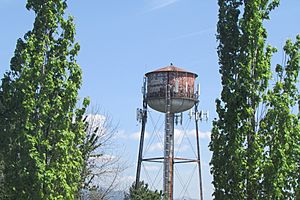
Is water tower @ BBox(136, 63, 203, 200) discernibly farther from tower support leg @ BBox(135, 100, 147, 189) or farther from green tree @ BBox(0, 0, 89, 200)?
green tree @ BBox(0, 0, 89, 200)

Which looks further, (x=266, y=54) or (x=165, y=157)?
(x=165, y=157)

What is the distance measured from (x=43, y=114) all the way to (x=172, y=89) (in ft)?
76.1

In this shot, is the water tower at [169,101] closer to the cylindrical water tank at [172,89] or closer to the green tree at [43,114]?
the cylindrical water tank at [172,89]

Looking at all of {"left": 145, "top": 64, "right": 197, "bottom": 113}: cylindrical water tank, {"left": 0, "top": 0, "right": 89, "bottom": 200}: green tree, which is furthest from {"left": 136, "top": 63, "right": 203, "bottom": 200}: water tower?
{"left": 0, "top": 0, "right": 89, "bottom": 200}: green tree

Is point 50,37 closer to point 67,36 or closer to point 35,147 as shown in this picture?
point 67,36

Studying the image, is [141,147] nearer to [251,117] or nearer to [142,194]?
[142,194]

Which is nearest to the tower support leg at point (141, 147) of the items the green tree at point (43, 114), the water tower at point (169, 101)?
the water tower at point (169, 101)

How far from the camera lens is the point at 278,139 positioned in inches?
617

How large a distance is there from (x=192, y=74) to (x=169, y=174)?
261 inches

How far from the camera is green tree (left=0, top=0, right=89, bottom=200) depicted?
1581cm

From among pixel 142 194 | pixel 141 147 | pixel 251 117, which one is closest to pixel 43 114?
pixel 251 117

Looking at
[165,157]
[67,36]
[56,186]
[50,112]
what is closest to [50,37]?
[67,36]

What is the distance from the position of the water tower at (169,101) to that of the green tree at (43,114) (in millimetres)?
21878

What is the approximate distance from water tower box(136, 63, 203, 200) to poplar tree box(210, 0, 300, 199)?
72.2 ft
